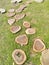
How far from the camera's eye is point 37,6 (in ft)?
18.9

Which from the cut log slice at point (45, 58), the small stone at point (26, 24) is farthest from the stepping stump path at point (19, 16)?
the cut log slice at point (45, 58)

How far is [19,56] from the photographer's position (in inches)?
167

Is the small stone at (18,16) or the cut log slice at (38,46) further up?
the cut log slice at (38,46)

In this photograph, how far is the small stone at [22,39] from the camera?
453 cm

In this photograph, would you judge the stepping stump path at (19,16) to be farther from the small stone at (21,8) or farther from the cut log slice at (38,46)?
the cut log slice at (38,46)

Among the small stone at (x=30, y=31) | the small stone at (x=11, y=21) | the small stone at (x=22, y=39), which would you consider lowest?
the small stone at (x=11, y=21)

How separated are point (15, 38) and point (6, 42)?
21 centimetres

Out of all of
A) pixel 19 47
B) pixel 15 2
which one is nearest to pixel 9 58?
pixel 19 47

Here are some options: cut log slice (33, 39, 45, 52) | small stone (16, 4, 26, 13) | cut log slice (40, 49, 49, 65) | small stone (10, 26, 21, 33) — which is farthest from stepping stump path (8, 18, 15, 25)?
cut log slice (40, 49, 49, 65)

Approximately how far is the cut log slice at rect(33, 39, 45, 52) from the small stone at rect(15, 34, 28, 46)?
0.70 ft

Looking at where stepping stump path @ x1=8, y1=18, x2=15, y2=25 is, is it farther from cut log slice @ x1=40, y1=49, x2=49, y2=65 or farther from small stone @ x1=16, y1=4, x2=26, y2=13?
cut log slice @ x1=40, y1=49, x2=49, y2=65

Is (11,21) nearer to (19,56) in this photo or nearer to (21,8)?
(21,8)

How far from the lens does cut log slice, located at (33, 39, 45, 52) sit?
14.2 feet

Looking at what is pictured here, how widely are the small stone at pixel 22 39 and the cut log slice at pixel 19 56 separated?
0.24m
